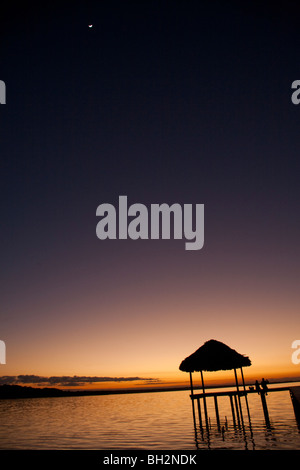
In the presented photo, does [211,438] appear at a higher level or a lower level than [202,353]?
lower

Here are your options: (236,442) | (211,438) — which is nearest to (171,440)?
(211,438)

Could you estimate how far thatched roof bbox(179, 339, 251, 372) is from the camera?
23.0 m

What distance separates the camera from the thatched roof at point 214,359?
2300 cm

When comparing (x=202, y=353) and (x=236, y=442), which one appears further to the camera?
(x=202, y=353)

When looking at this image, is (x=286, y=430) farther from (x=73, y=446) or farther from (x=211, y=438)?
(x=73, y=446)

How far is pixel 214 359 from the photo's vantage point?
23.0 metres
